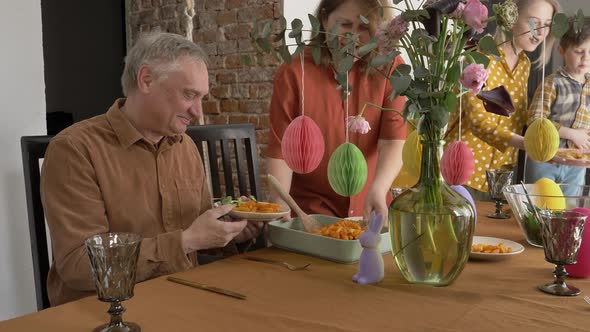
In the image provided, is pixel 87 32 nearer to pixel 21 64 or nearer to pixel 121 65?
pixel 121 65

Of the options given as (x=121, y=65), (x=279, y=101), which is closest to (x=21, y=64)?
(x=279, y=101)

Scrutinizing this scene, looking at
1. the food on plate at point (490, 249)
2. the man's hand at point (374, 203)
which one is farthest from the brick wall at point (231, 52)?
the food on plate at point (490, 249)

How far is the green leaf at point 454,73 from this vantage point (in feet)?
3.16

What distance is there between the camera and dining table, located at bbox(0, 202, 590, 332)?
87 centimetres

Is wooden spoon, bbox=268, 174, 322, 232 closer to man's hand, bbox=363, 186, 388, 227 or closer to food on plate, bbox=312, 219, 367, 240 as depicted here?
food on plate, bbox=312, 219, 367, 240

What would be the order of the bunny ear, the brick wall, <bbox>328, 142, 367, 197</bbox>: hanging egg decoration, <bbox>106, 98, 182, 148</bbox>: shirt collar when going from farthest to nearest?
the brick wall, <bbox>106, 98, 182, 148</bbox>: shirt collar, <bbox>328, 142, 367, 197</bbox>: hanging egg decoration, the bunny ear

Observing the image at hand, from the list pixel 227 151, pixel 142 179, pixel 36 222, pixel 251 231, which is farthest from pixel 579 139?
pixel 36 222

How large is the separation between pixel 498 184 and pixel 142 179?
105 cm

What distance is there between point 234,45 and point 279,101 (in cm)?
159

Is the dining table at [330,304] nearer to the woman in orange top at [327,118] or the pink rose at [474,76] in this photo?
the pink rose at [474,76]

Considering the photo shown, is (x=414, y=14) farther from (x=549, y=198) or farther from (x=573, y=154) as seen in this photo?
(x=573, y=154)

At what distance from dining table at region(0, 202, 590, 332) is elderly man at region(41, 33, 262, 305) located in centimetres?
13

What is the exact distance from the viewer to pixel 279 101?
1.79 meters

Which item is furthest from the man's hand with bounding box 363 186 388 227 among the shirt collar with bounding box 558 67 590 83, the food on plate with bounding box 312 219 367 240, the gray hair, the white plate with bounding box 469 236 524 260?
the shirt collar with bounding box 558 67 590 83
